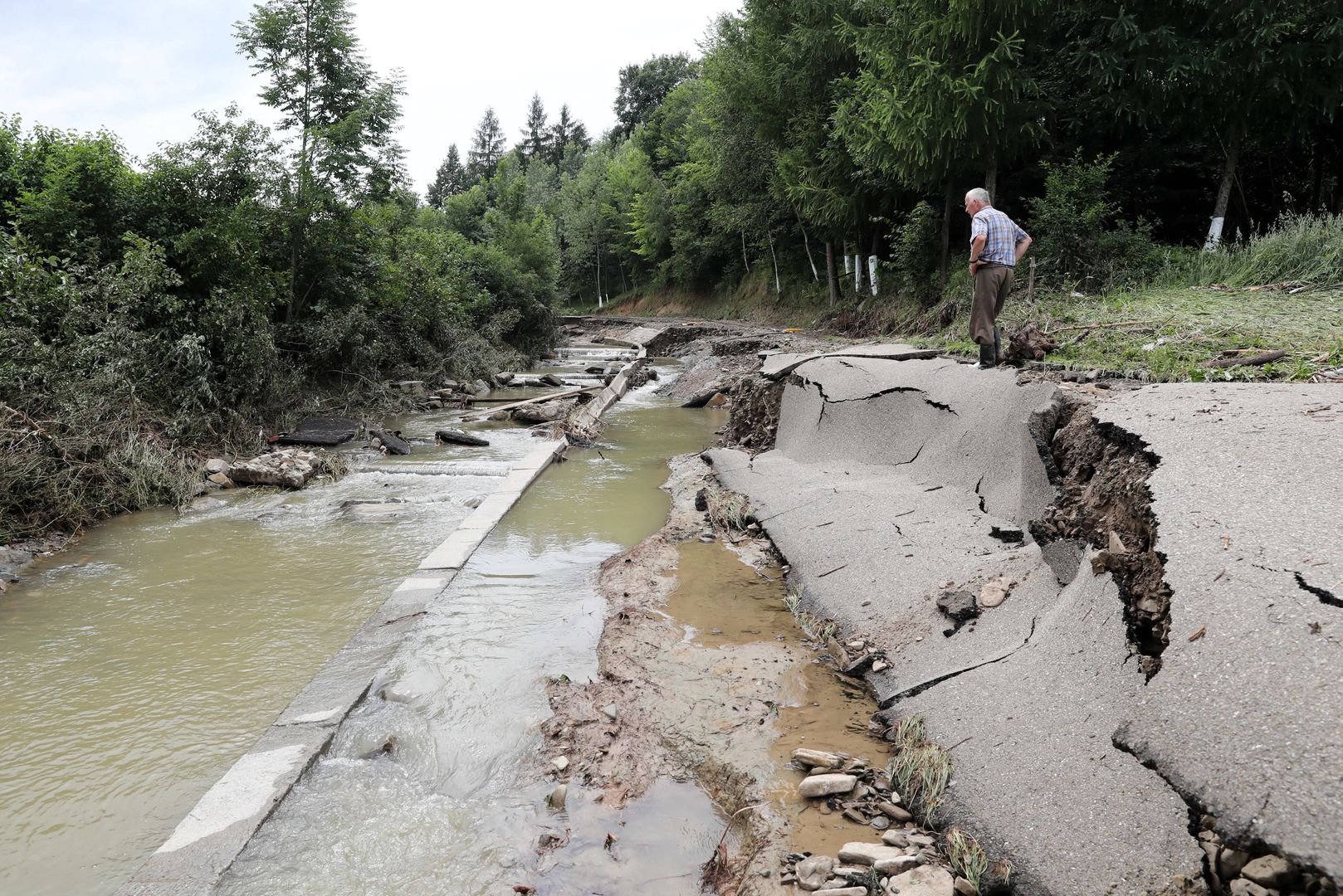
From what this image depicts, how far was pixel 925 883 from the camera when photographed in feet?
6.91

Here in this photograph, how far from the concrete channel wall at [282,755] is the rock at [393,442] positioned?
4818 millimetres

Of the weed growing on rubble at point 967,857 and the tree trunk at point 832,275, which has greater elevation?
the tree trunk at point 832,275

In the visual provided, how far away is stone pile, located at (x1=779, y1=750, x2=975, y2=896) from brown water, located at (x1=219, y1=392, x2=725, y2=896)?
377 mm

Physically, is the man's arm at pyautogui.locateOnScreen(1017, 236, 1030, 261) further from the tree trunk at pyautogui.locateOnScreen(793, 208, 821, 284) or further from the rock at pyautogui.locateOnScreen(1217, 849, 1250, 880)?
the tree trunk at pyautogui.locateOnScreen(793, 208, 821, 284)

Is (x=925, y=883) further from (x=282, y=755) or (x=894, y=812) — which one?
(x=282, y=755)

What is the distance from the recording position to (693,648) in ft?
12.7

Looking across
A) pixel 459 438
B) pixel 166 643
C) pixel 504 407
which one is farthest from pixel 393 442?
pixel 166 643

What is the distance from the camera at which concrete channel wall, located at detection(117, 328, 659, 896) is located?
2324 millimetres

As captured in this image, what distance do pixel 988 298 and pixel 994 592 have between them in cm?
367

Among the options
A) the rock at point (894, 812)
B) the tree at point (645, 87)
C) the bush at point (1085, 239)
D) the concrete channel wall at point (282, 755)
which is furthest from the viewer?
the tree at point (645, 87)

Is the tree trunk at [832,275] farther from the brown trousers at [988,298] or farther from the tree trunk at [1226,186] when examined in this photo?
the brown trousers at [988,298]

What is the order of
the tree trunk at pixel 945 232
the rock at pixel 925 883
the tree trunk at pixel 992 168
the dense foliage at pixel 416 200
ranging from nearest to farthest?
the rock at pixel 925 883 < the dense foliage at pixel 416 200 < the tree trunk at pixel 992 168 < the tree trunk at pixel 945 232

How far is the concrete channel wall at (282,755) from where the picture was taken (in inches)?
91.5

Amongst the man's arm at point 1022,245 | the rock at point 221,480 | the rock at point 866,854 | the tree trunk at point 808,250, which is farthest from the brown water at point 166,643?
the tree trunk at point 808,250
